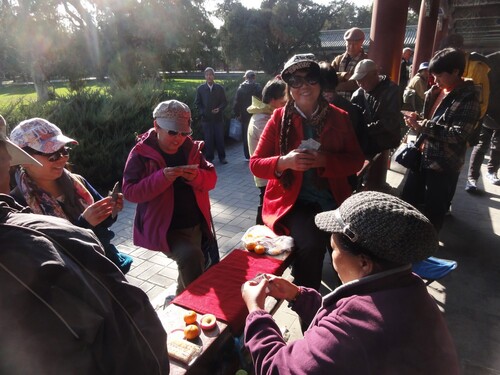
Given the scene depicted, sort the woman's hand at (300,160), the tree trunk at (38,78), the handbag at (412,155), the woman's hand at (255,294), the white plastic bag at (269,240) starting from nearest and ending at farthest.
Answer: the woman's hand at (255,294) < the woman's hand at (300,160) < the white plastic bag at (269,240) < the handbag at (412,155) < the tree trunk at (38,78)

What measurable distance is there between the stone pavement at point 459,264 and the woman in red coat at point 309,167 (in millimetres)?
766

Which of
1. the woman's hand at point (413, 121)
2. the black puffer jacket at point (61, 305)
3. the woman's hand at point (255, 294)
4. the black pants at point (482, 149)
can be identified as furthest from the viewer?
the black pants at point (482, 149)

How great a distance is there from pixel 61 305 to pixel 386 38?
4.77 meters

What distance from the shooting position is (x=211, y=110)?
7.60m

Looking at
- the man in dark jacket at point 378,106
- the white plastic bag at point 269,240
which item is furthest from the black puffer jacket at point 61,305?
the man in dark jacket at point 378,106

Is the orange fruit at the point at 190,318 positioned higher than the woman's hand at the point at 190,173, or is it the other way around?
the woman's hand at the point at 190,173

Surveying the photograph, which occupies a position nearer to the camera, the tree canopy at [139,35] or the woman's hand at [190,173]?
the woman's hand at [190,173]

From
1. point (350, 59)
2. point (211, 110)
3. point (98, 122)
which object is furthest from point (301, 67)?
point (211, 110)

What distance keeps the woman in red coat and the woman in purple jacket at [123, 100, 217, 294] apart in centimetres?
53

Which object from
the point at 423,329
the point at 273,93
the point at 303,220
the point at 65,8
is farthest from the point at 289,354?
the point at 65,8

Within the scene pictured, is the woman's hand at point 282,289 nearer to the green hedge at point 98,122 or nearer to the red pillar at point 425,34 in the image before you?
the green hedge at point 98,122

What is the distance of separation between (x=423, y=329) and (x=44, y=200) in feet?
6.82

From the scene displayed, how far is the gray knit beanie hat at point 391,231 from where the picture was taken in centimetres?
106

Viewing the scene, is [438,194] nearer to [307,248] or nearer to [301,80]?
[307,248]
